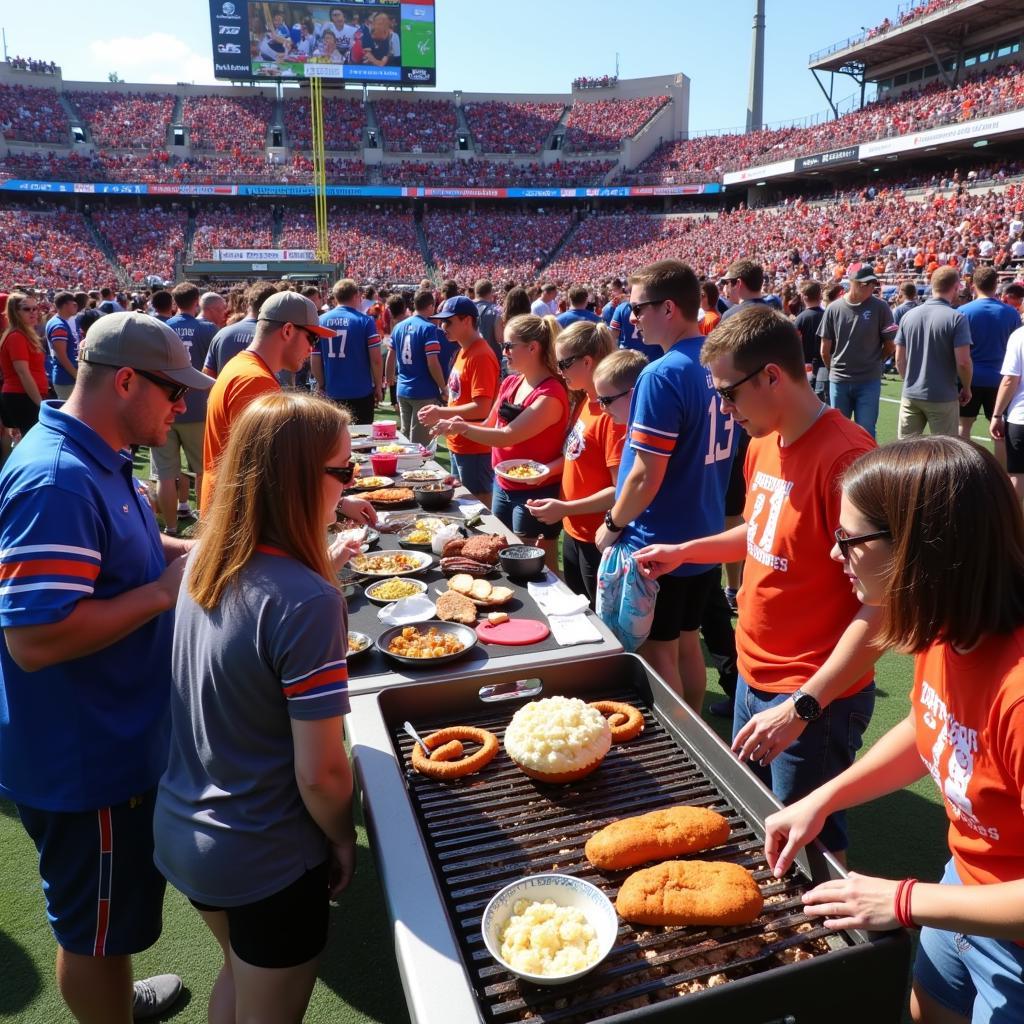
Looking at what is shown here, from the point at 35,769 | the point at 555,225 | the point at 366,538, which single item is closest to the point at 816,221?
the point at 555,225

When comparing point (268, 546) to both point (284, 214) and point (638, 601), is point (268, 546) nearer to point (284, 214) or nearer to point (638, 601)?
point (638, 601)

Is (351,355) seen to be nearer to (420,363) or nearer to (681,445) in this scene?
(420,363)

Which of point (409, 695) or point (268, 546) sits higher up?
point (268, 546)

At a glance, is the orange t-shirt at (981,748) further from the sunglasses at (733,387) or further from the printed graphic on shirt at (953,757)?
the sunglasses at (733,387)

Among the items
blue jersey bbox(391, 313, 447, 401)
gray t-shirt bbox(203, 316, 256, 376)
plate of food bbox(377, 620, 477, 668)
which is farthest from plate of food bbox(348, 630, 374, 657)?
blue jersey bbox(391, 313, 447, 401)

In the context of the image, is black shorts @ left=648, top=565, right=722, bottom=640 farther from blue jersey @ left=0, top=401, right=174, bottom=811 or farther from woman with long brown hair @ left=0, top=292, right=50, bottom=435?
woman with long brown hair @ left=0, top=292, right=50, bottom=435

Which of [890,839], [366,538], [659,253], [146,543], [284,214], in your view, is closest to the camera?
[146,543]

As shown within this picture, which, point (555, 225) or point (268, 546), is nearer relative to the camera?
point (268, 546)

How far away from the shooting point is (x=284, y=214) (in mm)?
41906

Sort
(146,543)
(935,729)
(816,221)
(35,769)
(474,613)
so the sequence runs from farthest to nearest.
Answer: (816,221)
(474,613)
(146,543)
(35,769)
(935,729)

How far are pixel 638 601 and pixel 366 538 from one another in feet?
5.01

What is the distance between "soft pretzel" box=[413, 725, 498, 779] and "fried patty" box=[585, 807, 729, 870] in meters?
0.40

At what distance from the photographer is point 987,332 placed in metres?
8.25

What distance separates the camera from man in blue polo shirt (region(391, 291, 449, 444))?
8.77 m
